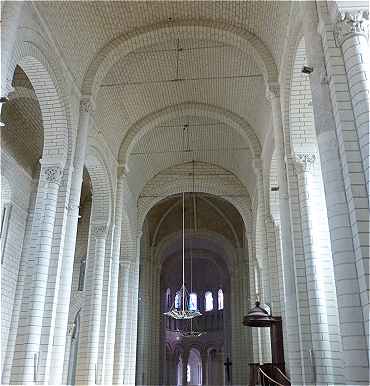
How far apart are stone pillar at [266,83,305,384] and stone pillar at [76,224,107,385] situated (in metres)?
6.25

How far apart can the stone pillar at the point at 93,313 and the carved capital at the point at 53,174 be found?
4874mm

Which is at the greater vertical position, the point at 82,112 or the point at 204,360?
the point at 82,112

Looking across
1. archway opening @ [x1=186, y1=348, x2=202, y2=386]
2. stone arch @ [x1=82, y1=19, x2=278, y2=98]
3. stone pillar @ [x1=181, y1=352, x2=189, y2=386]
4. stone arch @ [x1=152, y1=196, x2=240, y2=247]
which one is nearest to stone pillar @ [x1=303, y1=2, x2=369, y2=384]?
stone arch @ [x1=82, y1=19, x2=278, y2=98]

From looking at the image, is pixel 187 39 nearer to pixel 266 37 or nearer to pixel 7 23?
pixel 266 37

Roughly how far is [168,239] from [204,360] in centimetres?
1335

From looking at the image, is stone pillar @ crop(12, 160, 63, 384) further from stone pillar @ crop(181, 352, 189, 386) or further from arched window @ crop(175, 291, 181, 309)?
stone pillar @ crop(181, 352, 189, 386)

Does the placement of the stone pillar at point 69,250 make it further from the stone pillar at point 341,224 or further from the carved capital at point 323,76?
the carved capital at point 323,76

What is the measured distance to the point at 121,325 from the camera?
60.1ft

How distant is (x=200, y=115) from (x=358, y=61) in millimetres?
9906

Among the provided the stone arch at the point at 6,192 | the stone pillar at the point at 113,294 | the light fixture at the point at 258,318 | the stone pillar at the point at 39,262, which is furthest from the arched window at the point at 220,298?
the stone pillar at the point at 39,262

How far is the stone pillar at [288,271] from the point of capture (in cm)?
934

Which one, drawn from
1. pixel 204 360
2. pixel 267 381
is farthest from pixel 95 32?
pixel 204 360

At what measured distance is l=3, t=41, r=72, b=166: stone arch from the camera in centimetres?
1062

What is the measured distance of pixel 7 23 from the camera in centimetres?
816
